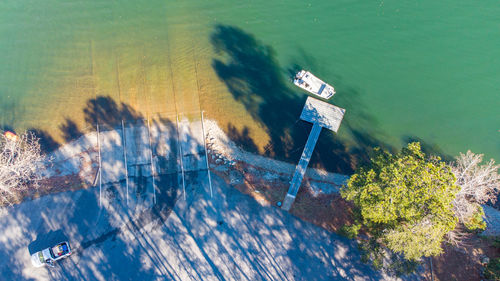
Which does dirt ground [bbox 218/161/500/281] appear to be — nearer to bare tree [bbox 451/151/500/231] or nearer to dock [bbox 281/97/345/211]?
dock [bbox 281/97/345/211]

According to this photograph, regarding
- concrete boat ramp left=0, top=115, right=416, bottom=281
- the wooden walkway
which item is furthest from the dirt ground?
→ concrete boat ramp left=0, top=115, right=416, bottom=281

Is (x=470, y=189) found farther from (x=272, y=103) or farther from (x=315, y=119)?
(x=272, y=103)

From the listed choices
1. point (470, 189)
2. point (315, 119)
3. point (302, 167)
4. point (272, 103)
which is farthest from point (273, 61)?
point (470, 189)

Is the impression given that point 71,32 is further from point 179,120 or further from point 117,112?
point 179,120

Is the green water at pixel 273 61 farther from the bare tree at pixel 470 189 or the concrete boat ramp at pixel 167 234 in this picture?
the concrete boat ramp at pixel 167 234

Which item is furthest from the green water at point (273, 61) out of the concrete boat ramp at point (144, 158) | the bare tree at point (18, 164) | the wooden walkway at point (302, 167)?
the wooden walkway at point (302, 167)

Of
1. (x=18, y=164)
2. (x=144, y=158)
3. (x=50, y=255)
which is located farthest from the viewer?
(x=144, y=158)
